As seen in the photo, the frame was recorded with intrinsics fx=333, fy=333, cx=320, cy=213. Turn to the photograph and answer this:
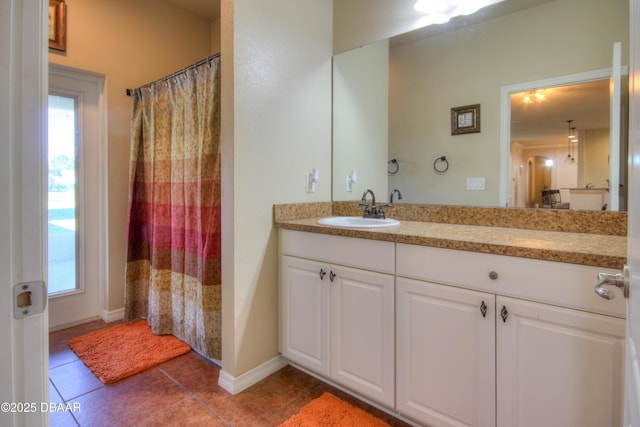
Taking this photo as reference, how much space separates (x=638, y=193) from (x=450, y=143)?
4.73ft

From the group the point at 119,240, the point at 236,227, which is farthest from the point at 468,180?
the point at 119,240

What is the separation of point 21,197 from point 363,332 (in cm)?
140

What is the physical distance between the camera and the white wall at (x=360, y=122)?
7.26 feet

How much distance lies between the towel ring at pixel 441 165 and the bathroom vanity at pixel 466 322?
0.33 metres

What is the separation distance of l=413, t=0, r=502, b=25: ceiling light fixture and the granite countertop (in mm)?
1172

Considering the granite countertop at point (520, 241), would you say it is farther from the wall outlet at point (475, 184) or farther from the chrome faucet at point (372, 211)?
the chrome faucet at point (372, 211)

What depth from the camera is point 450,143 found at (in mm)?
1946

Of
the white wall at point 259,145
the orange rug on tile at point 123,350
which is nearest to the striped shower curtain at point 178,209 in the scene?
the orange rug on tile at point 123,350

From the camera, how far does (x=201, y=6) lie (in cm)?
292

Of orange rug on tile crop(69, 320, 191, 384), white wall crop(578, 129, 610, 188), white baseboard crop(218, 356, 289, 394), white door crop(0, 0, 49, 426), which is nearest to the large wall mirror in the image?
white wall crop(578, 129, 610, 188)

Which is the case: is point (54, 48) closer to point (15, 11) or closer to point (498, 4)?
point (15, 11)

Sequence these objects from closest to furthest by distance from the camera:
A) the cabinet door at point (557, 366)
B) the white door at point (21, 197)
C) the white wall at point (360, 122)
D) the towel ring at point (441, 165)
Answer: the white door at point (21, 197)
the cabinet door at point (557, 366)
the towel ring at point (441, 165)
the white wall at point (360, 122)

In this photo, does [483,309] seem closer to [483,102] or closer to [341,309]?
[341,309]

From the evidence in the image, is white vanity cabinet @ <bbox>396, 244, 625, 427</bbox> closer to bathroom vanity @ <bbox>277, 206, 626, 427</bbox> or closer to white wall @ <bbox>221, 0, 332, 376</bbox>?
bathroom vanity @ <bbox>277, 206, 626, 427</bbox>
